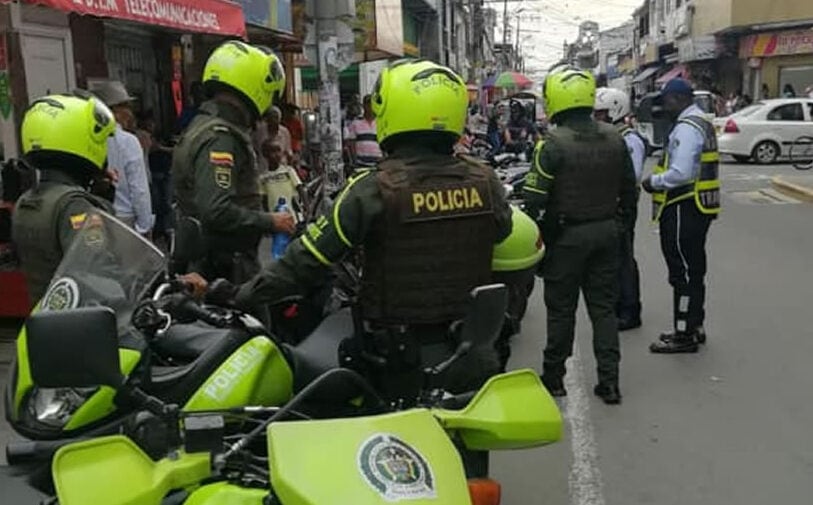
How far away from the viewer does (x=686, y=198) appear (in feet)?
21.1

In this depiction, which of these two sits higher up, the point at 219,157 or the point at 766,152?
the point at 219,157

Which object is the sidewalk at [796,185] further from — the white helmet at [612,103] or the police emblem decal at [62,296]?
the police emblem decal at [62,296]

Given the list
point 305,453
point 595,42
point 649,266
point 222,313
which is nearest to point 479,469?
point 305,453

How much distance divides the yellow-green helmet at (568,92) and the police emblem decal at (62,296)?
11.3ft

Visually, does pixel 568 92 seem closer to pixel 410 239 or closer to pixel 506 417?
pixel 410 239

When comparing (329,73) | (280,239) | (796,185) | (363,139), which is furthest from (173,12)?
(796,185)

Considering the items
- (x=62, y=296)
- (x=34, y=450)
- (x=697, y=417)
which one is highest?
(x=62, y=296)

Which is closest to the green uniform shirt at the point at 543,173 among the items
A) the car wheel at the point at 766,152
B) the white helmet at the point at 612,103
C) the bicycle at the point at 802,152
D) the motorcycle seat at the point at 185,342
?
the white helmet at the point at 612,103

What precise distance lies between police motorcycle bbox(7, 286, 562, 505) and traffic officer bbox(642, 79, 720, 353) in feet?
13.9

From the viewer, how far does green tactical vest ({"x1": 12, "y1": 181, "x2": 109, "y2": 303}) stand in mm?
3545

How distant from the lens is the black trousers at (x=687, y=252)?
254 inches

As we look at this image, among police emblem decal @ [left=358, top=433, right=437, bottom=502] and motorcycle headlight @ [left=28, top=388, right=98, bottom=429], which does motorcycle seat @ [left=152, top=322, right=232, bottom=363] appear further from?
police emblem decal @ [left=358, top=433, right=437, bottom=502]

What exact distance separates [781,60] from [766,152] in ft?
44.2

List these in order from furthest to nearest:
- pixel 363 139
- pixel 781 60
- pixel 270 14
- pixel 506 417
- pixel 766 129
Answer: pixel 781 60 < pixel 766 129 < pixel 363 139 < pixel 270 14 < pixel 506 417
